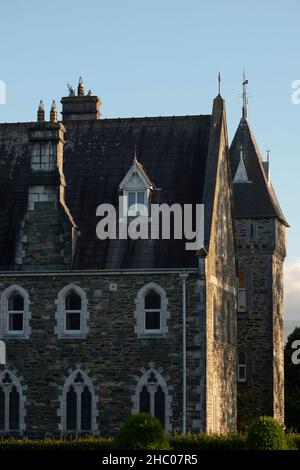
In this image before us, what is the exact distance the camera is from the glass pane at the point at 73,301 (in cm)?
4962

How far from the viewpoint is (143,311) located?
161ft

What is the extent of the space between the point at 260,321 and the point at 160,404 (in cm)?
1370

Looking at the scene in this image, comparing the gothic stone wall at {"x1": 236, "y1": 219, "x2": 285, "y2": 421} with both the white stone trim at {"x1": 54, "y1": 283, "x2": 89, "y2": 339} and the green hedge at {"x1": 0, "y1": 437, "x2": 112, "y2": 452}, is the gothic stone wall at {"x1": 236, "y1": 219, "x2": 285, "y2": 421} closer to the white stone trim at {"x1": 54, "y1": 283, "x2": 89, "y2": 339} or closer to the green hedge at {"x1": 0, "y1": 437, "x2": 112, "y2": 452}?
the white stone trim at {"x1": 54, "y1": 283, "x2": 89, "y2": 339}

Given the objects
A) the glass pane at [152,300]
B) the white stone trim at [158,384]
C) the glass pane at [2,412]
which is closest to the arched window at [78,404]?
the white stone trim at [158,384]

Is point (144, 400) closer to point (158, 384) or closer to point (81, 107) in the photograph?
point (158, 384)

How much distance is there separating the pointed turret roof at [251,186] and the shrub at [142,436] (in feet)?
80.9

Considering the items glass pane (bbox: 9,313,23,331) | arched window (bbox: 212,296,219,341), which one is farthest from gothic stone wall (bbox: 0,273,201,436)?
arched window (bbox: 212,296,219,341)

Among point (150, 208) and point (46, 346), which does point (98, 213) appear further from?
point (46, 346)

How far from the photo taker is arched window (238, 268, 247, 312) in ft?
201

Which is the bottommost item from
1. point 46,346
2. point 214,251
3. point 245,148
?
point 46,346

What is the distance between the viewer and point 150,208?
167ft

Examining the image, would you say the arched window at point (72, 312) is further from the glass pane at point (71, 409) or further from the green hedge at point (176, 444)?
the green hedge at point (176, 444)

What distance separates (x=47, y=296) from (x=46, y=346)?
1730 millimetres
